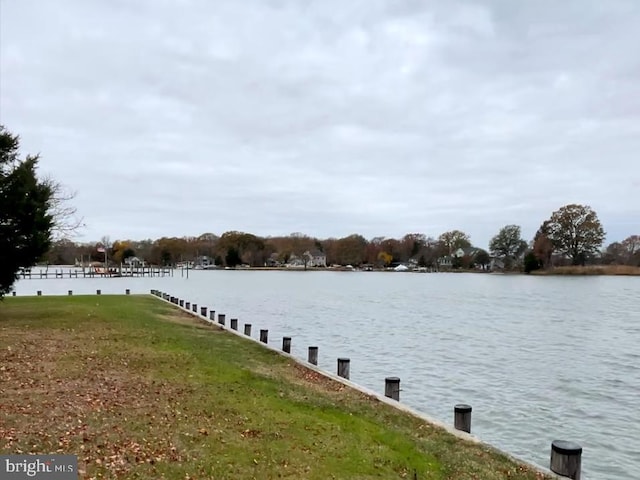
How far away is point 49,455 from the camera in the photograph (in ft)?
18.6

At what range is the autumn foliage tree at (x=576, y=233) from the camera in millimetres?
115938

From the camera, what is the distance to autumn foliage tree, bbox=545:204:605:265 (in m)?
116

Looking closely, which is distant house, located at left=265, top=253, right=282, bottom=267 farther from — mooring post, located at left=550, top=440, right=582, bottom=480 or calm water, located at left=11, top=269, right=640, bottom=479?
mooring post, located at left=550, top=440, right=582, bottom=480

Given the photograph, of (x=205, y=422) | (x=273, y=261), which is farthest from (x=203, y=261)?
(x=205, y=422)

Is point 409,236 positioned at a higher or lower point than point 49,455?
higher

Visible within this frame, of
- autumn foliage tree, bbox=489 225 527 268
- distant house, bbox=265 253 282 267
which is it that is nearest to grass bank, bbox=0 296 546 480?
autumn foliage tree, bbox=489 225 527 268

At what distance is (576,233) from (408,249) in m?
66.3

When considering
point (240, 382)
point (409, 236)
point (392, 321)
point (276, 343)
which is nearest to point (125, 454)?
point (240, 382)

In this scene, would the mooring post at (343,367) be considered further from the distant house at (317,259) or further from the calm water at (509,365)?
the distant house at (317,259)

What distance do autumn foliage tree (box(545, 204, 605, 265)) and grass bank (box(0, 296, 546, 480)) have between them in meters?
117

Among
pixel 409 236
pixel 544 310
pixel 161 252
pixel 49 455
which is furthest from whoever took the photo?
pixel 409 236

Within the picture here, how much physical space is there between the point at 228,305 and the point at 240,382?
102ft

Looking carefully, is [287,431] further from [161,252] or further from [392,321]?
[161,252]

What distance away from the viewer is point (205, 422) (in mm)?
7453
